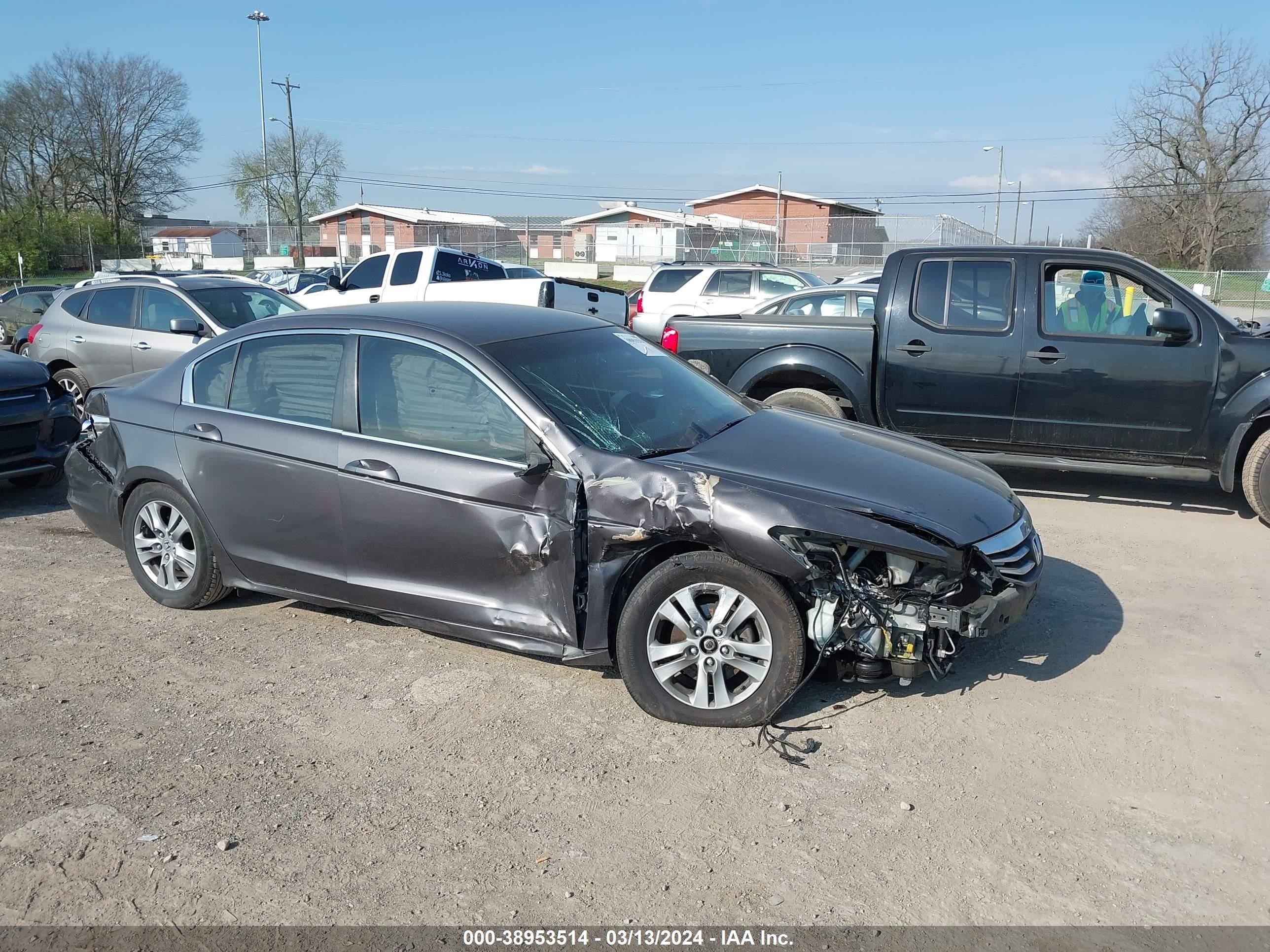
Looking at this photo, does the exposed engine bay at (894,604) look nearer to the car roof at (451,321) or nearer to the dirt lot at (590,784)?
the dirt lot at (590,784)

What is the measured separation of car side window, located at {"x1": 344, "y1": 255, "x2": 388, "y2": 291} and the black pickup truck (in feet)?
29.4

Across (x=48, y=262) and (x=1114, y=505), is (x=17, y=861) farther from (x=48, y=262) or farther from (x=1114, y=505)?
(x=48, y=262)

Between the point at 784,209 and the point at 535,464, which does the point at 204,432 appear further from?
the point at 784,209

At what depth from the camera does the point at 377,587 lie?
4.78 metres

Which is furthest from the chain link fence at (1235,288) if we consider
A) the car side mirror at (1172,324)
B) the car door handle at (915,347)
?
the car door handle at (915,347)

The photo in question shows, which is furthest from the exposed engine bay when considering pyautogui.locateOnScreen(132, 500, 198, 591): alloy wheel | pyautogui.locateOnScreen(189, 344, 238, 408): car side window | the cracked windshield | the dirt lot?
pyautogui.locateOnScreen(132, 500, 198, 591): alloy wheel

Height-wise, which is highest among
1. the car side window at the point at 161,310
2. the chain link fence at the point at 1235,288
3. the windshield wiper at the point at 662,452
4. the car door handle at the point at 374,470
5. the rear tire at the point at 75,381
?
the chain link fence at the point at 1235,288

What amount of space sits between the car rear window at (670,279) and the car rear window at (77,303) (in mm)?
11595

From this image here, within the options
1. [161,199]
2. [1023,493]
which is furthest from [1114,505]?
[161,199]

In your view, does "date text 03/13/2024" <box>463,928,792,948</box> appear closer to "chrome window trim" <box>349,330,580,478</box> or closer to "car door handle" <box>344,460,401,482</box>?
"chrome window trim" <box>349,330,580,478</box>

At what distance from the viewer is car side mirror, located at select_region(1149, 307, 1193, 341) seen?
7.07 meters

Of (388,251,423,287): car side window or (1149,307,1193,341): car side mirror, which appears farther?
(388,251,423,287): car side window

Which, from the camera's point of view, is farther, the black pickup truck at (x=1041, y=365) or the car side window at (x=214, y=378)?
the black pickup truck at (x=1041, y=365)

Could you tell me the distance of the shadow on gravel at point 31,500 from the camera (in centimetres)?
802
